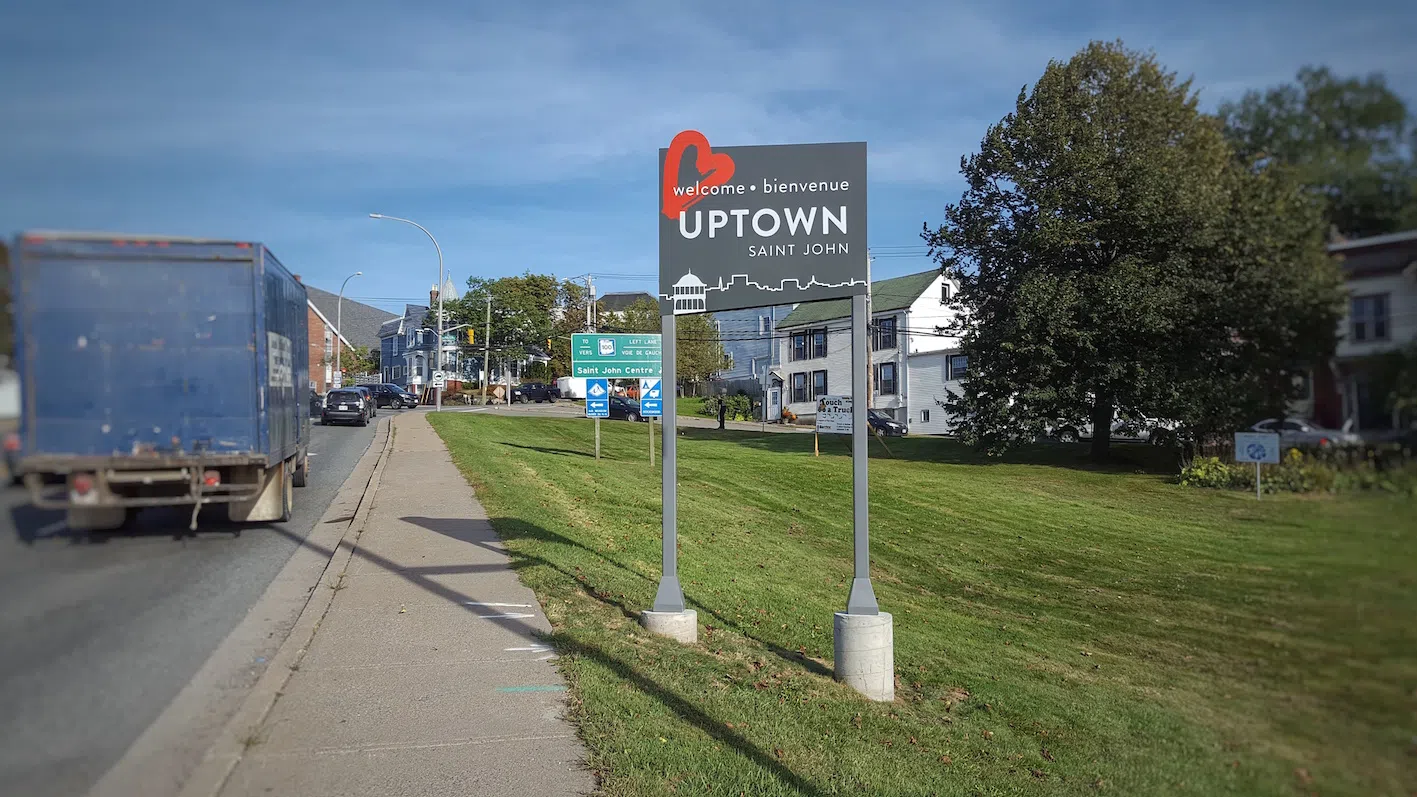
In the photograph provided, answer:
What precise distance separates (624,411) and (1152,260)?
49354 mm

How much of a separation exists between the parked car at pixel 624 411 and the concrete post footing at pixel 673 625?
42.4 m

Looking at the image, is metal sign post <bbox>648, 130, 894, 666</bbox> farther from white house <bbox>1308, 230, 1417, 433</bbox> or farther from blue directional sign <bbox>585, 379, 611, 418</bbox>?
blue directional sign <bbox>585, 379, 611, 418</bbox>

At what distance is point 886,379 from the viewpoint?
193ft

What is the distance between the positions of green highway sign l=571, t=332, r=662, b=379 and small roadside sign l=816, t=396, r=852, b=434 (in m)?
7.87

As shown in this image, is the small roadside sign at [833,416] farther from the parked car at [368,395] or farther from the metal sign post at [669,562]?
the parked car at [368,395]

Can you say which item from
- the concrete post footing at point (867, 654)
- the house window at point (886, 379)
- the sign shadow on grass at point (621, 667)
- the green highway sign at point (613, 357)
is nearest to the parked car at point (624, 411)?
the house window at point (886, 379)

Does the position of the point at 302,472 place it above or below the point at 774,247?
below

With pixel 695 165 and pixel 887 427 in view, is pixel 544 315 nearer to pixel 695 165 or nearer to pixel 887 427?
pixel 887 427

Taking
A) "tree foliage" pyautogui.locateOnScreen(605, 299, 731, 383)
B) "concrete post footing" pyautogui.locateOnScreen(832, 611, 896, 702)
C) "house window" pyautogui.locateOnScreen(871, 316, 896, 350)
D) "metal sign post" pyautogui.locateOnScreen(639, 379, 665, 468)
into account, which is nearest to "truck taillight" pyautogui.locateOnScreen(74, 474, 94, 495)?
"concrete post footing" pyautogui.locateOnScreen(832, 611, 896, 702)

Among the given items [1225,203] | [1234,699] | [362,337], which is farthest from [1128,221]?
[362,337]

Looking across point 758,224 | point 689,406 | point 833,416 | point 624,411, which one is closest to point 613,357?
point 833,416

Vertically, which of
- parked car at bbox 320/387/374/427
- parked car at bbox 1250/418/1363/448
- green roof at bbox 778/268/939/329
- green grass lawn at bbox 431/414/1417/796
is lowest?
green grass lawn at bbox 431/414/1417/796

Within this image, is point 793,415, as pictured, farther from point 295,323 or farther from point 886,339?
point 295,323

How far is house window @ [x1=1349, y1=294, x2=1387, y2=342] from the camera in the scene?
6.46ft
